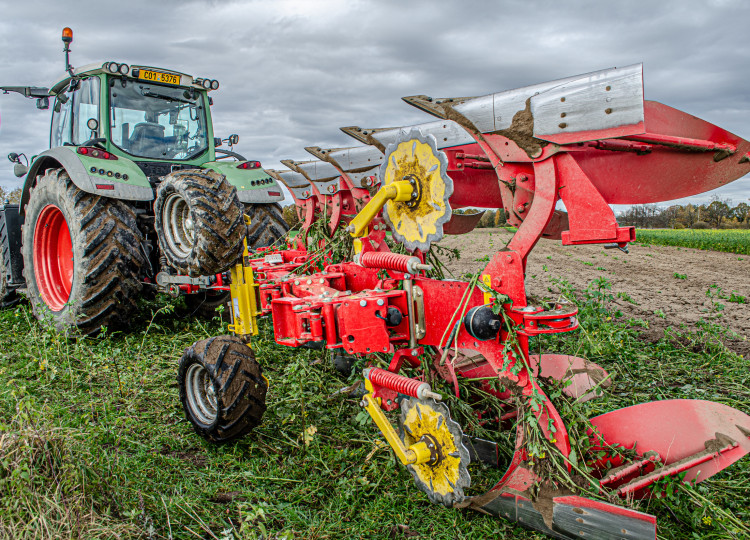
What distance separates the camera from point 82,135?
5805mm

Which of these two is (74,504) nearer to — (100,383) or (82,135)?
(100,383)

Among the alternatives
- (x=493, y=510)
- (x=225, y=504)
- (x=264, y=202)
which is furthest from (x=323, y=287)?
(x=264, y=202)

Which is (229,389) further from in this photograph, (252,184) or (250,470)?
(252,184)

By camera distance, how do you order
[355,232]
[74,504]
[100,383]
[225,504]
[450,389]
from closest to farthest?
[74,504] < [225,504] < [355,232] < [450,389] < [100,383]

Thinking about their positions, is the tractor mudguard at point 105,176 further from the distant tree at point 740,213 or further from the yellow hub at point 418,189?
the distant tree at point 740,213

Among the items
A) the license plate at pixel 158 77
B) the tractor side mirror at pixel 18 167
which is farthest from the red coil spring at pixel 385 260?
the tractor side mirror at pixel 18 167

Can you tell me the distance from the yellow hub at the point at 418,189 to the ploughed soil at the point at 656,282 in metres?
0.62

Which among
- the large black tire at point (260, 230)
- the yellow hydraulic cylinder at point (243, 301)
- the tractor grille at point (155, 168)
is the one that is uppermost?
the tractor grille at point (155, 168)

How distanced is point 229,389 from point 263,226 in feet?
9.93

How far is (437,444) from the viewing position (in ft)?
7.93

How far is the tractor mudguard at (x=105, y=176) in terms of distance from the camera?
4.81m

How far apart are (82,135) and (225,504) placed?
4771 mm

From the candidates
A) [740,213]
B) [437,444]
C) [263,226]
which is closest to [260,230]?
[263,226]

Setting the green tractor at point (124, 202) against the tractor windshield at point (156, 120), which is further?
the tractor windshield at point (156, 120)
